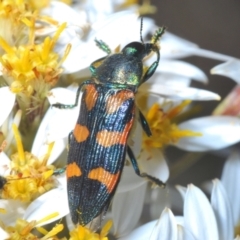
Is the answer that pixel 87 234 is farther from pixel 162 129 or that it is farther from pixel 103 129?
pixel 162 129

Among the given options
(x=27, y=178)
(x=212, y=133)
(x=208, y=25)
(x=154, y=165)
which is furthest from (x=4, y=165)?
(x=208, y=25)

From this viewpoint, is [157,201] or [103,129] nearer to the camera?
[103,129]

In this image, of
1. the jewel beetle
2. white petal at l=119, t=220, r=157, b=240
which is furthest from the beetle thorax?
white petal at l=119, t=220, r=157, b=240

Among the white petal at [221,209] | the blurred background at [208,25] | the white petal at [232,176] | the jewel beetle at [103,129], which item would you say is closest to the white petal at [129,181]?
the jewel beetle at [103,129]

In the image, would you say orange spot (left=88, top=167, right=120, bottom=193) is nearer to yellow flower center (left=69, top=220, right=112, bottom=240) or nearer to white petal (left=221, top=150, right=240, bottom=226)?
yellow flower center (left=69, top=220, right=112, bottom=240)

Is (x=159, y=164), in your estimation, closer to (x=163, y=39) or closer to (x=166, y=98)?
(x=166, y=98)

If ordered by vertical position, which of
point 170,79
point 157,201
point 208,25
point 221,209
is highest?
point 170,79
